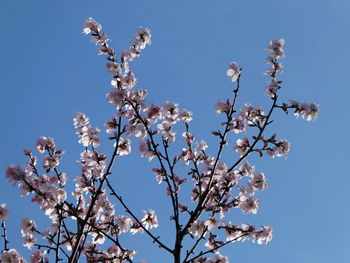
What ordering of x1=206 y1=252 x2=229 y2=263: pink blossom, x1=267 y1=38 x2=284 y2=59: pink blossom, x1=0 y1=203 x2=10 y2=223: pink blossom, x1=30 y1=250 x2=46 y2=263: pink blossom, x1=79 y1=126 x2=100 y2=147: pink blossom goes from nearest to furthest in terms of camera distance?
x1=0 y1=203 x2=10 y2=223: pink blossom → x1=206 y1=252 x2=229 y2=263: pink blossom → x1=267 y1=38 x2=284 y2=59: pink blossom → x1=79 y1=126 x2=100 y2=147: pink blossom → x1=30 y1=250 x2=46 y2=263: pink blossom

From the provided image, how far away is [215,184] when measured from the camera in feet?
19.0

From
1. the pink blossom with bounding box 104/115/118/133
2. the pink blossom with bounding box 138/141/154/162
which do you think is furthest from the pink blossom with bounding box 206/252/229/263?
the pink blossom with bounding box 104/115/118/133

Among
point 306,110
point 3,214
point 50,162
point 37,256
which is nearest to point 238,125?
point 306,110

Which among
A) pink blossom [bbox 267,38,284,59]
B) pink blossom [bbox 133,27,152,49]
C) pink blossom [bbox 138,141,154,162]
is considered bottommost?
pink blossom [bbox 138,141,154,162]

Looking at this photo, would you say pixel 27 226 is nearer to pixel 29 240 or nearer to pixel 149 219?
pixel 29 240

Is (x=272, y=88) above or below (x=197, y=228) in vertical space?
above

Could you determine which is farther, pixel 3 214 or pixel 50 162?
pixel 50 162

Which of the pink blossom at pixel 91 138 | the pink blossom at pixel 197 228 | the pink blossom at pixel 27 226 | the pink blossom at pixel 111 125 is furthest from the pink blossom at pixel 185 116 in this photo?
the pink blossom at pixel 27 226

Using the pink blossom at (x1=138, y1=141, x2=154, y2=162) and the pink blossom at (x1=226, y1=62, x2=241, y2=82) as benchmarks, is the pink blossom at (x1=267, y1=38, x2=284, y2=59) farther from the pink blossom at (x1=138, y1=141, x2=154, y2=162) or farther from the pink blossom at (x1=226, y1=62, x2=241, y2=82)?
the pink blossom at (x1=138, y1=141, x2=154, y2=162)

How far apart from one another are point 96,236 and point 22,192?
1.91 metres

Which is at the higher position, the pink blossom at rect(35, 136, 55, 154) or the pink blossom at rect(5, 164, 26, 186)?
the pink blossom at rect(35, 136, 55, 154)

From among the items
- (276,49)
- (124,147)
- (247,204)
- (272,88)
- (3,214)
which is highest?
(276,49)

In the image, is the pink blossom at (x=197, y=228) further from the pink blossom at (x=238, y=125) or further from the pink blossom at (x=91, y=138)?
the pink blossom at (x=91, y=138)

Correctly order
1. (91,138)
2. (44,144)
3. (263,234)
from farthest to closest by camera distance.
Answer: (91,138)
(44,144)
(263,234)
